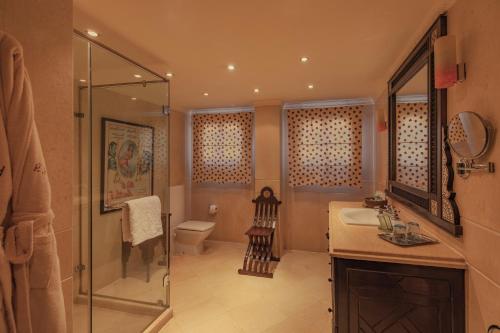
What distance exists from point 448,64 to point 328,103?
2.52m

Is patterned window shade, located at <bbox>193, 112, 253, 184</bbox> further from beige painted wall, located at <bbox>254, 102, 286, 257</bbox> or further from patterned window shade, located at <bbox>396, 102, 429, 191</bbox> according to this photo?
patterned window shade, located at <bbox>396, 102, 429, 191</bbox>

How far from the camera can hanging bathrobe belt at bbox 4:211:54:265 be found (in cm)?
78

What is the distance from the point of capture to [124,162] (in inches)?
87.4

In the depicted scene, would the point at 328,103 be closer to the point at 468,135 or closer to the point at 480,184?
the point at 468,135

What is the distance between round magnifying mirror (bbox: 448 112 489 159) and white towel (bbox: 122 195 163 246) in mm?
2311

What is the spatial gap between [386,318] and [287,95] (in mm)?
2765

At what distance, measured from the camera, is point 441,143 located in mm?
1419

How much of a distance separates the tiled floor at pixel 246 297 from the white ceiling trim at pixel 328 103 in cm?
224

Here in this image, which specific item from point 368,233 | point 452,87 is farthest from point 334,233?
point 452,87

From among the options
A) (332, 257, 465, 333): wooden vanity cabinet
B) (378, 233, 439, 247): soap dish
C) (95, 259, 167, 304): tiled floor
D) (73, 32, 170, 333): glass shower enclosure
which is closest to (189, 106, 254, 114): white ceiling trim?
(73, 32, 170, 333): glass shower enclosure

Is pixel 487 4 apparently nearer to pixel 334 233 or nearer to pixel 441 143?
pixel 441 143

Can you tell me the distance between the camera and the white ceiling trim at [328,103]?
11.7 feet

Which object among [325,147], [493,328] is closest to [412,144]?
[493,328]

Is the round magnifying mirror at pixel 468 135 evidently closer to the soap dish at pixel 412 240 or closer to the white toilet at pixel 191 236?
the soap dish at pixel 412 240
